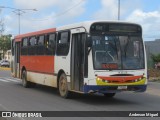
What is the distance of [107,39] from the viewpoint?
1567 centimetres

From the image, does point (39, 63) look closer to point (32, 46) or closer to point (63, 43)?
point (32, 46)

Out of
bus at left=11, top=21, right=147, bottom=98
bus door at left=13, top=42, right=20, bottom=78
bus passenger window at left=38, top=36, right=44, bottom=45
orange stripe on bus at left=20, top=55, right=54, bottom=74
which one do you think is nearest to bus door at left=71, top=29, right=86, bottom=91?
bus at left=11, top=21, right=147, bottom=98

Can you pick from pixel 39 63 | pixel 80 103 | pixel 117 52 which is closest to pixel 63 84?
pixel 80 103

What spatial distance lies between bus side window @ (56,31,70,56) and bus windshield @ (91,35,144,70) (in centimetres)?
211

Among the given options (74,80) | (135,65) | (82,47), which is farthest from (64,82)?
(135,65)

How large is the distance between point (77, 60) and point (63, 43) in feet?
5.34

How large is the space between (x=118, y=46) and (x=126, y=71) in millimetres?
949

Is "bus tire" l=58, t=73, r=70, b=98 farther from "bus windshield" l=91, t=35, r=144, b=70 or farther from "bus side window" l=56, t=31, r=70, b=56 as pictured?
"bus windshield" l=91, t=35, r=144, b=70

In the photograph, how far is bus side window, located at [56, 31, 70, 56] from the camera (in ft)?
57.1

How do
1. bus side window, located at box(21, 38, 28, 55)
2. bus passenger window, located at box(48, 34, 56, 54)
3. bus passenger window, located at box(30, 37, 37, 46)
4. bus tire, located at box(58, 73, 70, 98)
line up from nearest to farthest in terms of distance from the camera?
bus tire, located at box(58, 73, 70, 98) → bus passenger window, located at box(48, 34, 56, 54) → bus passenger window, located at box(30, 37, 37, 46) → bus side window, located at box(21, 38, 28, 55)

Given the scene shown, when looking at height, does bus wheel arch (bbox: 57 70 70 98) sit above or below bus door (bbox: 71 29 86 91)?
below

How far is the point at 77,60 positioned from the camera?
16.4 metres

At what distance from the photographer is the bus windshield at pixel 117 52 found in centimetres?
1542

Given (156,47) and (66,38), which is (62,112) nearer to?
(66,38)
